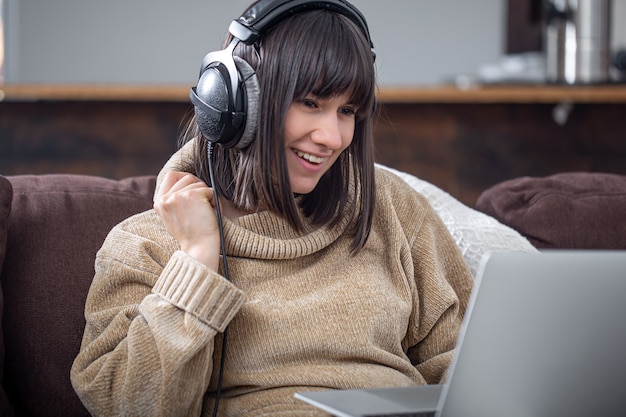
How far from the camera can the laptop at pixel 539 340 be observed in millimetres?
885

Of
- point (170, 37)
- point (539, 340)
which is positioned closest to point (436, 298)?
point (539, 340)

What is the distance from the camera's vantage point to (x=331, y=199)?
1.39 m

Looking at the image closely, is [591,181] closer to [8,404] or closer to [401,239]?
[401,239]

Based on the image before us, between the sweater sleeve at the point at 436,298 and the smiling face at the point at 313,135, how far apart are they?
0.75 ft

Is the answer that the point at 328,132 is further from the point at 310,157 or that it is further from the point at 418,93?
the point at 418,93

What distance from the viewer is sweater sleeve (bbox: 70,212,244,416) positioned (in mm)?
1163

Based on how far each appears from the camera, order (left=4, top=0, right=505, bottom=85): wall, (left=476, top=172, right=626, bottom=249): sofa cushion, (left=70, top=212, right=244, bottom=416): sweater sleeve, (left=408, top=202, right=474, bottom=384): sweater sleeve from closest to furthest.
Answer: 1. (left=70, top=212, right=244, bottom=416): sweater sleeve
2. (left=408, top=202, right=474, bottom=384): sweater sleeve
3. (left=476, top=172, right=626, bottom=249): sofa cushion
4. (left=4, top=0, right=505, bottom=85): wall

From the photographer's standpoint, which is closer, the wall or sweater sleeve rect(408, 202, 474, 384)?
sweater sleeve rect(408, 202, 474, 384)

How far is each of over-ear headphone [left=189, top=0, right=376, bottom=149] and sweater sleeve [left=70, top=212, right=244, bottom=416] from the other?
176mm

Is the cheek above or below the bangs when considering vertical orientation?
below

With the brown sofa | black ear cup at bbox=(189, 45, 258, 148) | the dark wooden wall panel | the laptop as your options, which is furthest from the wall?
the laptop

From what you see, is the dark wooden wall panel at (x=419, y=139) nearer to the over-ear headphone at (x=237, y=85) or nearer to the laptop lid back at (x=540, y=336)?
the over-ear headphone at (x=237, y=85)

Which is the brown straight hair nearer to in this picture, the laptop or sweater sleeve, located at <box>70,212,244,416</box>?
sweater sleeve, located at <box>70,212,244,416</box>

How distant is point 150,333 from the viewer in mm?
1174
